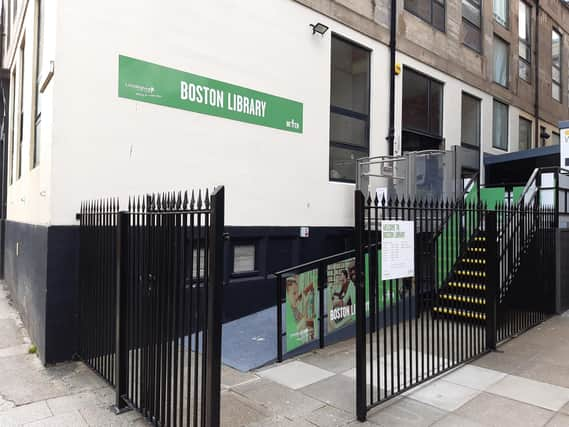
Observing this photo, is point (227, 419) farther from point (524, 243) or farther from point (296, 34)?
point (296, 34)

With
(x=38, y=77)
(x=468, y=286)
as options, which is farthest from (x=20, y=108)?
(x=468, y=286)

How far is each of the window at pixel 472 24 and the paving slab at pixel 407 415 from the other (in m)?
12.4

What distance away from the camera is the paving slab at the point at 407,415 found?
158 inches

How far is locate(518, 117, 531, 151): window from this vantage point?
17.0 metres

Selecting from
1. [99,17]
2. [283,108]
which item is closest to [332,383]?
[283,108]

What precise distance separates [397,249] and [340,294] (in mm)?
2259

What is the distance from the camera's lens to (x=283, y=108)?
27.2ft

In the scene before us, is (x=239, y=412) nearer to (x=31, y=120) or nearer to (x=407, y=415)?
(x=407, y=415)

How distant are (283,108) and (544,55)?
16.0 metres

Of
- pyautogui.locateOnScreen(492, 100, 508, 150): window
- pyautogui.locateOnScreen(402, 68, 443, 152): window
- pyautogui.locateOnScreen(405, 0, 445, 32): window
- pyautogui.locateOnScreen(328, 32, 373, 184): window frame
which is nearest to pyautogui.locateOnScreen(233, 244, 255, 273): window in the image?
pyautogui.locateOnScreen(328, 32, 373, 184): window frame

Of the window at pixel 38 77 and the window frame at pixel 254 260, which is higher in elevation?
the window at pixel 38 77

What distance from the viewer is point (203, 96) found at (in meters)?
7.06

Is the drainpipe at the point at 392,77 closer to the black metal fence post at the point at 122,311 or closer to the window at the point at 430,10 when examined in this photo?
the window at the point at 430,10

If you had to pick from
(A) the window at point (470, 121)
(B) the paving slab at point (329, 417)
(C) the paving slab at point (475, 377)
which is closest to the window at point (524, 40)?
(A) the window at point (470, 121)
